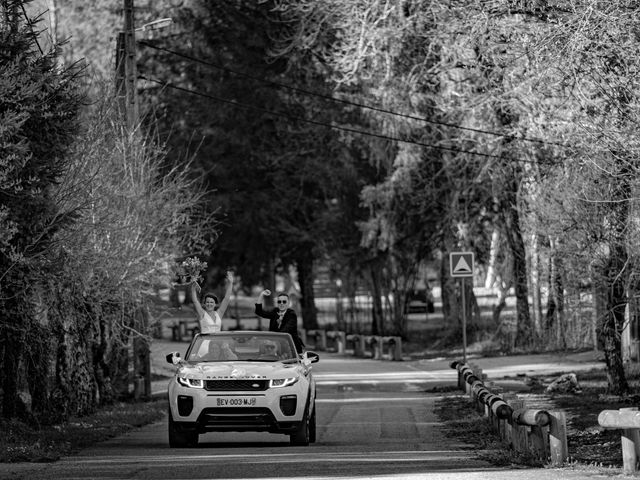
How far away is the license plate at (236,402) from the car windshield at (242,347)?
2.98ft

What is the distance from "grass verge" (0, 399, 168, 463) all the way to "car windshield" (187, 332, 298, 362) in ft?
6.65

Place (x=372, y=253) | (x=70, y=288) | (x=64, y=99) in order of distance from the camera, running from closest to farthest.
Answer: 1. (x=64, y=99)
2. (x=70, y=288)
3. (x=372, y=253)

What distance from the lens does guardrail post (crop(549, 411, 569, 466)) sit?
15508mm

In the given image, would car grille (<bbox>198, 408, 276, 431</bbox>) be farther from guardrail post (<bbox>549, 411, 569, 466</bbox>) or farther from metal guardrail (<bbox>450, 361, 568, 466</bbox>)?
guardrail post (<bbox>549, 411, 569, 466</bbox>)

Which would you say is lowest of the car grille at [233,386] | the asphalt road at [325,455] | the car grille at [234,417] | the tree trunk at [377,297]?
the asphalt road at [325,455]

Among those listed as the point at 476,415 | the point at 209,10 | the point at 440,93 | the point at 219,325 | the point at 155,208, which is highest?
the point at 209,10

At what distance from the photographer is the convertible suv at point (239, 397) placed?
17531 millimetres

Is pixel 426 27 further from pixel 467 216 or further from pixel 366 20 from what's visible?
pixel 467 216

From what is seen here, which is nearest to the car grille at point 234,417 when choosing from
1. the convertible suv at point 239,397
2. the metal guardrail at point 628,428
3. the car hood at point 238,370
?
the convertible suv at point 239,397

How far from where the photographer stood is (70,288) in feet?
72.8

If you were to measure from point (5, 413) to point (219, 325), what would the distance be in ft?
10.7

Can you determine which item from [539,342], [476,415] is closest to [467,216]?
[539,342]

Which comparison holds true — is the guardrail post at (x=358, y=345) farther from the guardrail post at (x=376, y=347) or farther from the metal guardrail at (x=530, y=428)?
the metal guardrail at (x=530, y=428)

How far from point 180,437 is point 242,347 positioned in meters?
1.44
